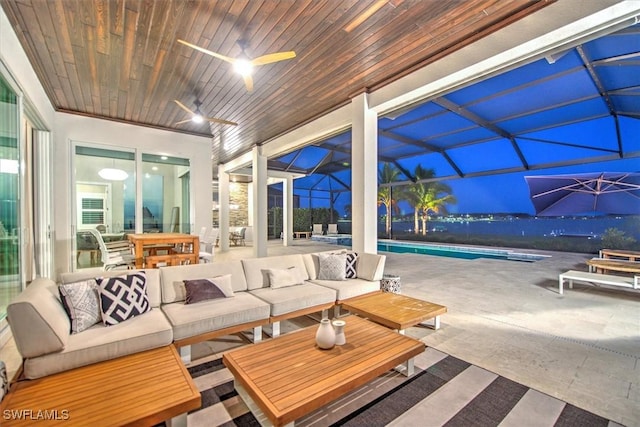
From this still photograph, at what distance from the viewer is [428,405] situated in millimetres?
1828

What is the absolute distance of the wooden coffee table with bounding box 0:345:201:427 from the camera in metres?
1.33

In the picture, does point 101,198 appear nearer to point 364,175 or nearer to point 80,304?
point 80,304

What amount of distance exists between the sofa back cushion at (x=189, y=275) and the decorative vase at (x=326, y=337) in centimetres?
148

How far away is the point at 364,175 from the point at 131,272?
327 cm

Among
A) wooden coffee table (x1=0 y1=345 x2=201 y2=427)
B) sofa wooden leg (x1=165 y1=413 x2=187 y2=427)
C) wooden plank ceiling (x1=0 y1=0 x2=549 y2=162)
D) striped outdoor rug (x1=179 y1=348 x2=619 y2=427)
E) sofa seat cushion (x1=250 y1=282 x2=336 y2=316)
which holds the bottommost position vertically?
striped outdoor rug (x1=179 y1=348 x2=619 y2=427)

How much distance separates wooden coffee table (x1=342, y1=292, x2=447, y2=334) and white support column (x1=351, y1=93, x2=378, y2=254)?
4.19 ft

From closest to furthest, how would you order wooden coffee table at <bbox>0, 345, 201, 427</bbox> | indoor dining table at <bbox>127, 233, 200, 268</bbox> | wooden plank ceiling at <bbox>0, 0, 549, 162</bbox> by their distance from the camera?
wooden coffee table at <bbox>0, 345, 201, 427</bbox>
wooden plank ceiling at <bbox>0, 0, 549, 162</bbox>
indoor dining table at <bbox>127, 233, 200, 268</bbox>

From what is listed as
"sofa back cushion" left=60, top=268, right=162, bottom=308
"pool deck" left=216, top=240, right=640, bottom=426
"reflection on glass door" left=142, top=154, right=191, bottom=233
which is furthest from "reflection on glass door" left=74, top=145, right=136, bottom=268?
"pool deck" left=216, top=240, right=640, bottom=426

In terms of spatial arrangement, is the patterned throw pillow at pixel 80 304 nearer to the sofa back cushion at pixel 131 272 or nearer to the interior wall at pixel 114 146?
the sofa back cushion at pixel 131 272

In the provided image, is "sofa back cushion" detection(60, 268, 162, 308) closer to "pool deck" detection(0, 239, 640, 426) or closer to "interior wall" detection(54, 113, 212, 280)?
"pool deck" detection(0, 239, 640, 426)

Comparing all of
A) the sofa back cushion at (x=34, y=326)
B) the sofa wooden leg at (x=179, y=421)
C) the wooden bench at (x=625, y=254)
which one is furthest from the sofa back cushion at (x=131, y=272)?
the wooden bench at (x=625, y=254)

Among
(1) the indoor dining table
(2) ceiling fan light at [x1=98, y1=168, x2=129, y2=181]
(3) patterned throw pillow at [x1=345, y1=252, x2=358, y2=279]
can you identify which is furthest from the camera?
(2) ceiling fan light at [x1=98, y1=168, x2=129, y2=181]

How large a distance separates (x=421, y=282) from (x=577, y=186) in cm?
591

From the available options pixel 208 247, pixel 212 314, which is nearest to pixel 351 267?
pixel 212 314
